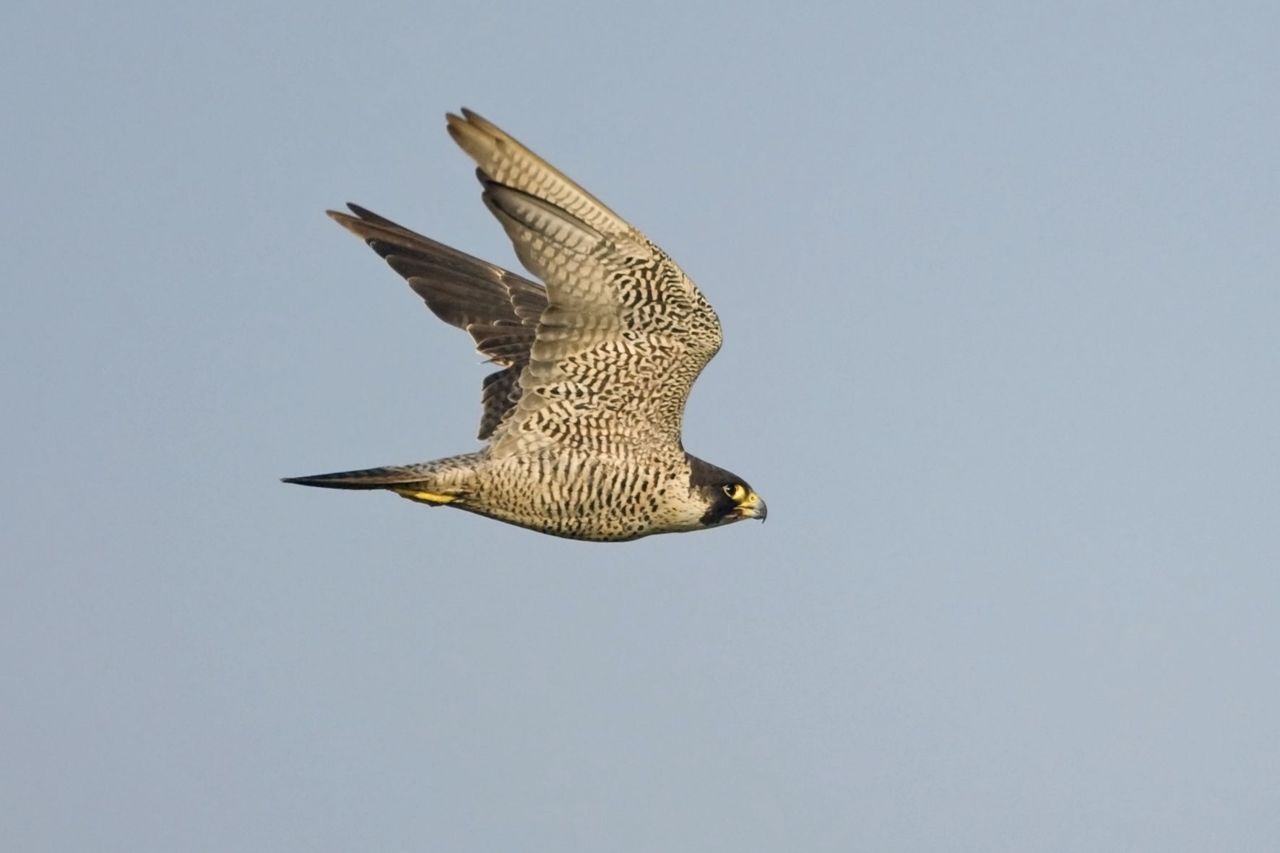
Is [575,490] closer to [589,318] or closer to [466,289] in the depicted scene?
[589,318]

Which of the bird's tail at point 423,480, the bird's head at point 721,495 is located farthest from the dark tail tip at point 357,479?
the bird's head at point 721,495

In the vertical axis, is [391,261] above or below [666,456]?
above

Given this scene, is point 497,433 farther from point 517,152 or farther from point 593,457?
point 517,152

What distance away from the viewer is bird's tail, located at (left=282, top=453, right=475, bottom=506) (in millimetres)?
Answer: 11422

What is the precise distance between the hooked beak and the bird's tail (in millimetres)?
1829

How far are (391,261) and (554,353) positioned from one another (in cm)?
234

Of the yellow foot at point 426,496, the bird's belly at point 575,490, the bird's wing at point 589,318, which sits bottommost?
the yellow foot at point 426,496

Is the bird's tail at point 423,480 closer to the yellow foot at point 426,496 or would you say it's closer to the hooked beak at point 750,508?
the yellow foot at point 426,496

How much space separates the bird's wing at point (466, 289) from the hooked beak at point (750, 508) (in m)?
2.02

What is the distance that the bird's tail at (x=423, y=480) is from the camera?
37.5 feet

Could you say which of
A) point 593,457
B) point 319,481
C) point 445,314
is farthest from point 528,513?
point 445,314

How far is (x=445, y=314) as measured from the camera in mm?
13352

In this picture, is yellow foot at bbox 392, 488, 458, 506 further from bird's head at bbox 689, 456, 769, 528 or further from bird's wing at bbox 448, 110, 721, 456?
bird's head at bbox 689, 456, 769, 528

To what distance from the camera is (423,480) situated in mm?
11531
